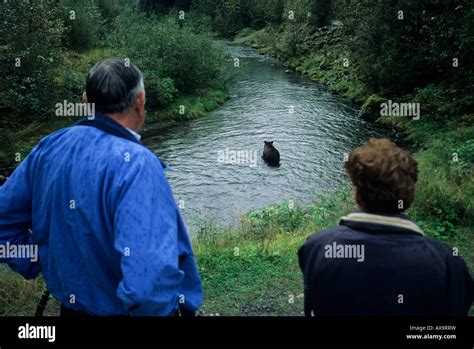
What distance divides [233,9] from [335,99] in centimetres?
3015

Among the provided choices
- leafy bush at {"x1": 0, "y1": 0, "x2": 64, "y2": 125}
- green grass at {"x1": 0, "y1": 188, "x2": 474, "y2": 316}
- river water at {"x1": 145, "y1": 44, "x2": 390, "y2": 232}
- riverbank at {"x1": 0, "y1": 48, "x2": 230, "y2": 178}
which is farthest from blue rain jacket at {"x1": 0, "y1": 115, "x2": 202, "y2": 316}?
leafy bush at {"x1": 0, "y1": 0, "x2": 64, "y2": 125}

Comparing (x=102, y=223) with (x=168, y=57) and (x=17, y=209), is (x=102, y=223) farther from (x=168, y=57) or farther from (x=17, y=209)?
(x=168, y=57)

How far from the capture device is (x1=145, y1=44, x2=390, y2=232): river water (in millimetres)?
12781

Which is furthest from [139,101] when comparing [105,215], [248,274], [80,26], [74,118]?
[80,26]

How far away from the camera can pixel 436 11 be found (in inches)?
706

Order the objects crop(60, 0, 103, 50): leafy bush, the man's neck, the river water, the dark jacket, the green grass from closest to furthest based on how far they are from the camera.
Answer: the dark jacket < the man's neck < the green grass < the river water < crop(60, 0, 103, 50): leafy bush

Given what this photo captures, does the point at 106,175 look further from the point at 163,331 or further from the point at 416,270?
the point at 416,270

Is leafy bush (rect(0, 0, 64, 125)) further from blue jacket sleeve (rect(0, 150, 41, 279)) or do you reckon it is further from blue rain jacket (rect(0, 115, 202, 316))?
blue rain jacket (rect(0, 115, 202, 316))

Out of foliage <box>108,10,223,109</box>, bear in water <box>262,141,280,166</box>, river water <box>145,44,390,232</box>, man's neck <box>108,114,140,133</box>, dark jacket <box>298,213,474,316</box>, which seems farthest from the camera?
foliage <box>108,10,223,109</box>

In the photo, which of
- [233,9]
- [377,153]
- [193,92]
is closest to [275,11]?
[233,9]

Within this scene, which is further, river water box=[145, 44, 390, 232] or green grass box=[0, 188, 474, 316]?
river water box=[145, 44, 390, 232]

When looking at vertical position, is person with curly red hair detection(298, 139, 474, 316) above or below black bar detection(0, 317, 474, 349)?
above

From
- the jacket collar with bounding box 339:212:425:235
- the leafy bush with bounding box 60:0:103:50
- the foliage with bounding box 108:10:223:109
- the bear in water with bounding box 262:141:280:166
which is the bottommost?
the bear in water with bounding box 262:141:280:166

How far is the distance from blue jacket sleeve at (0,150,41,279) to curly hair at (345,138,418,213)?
165 centimetres
